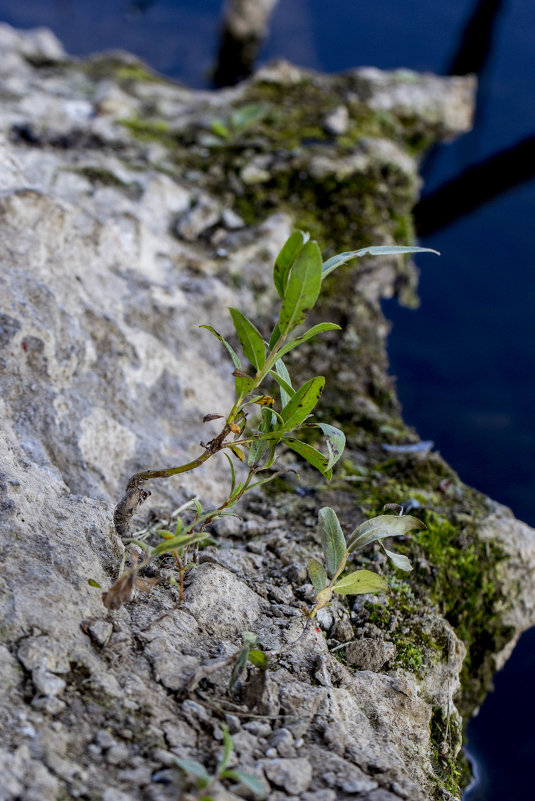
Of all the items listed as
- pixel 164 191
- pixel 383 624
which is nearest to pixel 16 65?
pixel 164 191

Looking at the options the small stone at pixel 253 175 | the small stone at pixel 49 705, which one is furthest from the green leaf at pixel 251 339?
the small stone at pixel 253 175

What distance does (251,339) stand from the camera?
1.36 m

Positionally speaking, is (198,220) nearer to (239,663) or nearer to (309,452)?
(309,452)

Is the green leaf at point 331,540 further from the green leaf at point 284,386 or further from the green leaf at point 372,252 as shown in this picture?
the green leaf at point 372,252

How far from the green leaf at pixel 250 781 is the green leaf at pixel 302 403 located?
0.64m

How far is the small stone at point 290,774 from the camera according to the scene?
1.07 m

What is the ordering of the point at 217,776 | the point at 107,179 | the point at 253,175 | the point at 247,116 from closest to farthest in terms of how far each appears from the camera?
the point at 217,776 → the point at 107,179 → the point at 253,175 → the point at 247,116

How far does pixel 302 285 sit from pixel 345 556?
2.01 feet

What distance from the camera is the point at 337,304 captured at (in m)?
2.86

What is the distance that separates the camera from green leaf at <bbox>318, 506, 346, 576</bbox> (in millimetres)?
1486

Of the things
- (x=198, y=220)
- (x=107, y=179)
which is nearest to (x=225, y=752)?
(x=198, y=220)

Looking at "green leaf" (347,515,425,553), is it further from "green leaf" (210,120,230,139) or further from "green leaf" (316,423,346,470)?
"green leaf" (210,120,230,139)

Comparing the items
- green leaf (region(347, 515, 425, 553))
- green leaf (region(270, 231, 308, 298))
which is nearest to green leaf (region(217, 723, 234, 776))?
green leaf (region(347, 515, 425, 553))

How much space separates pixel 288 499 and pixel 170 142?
211 centimetres
